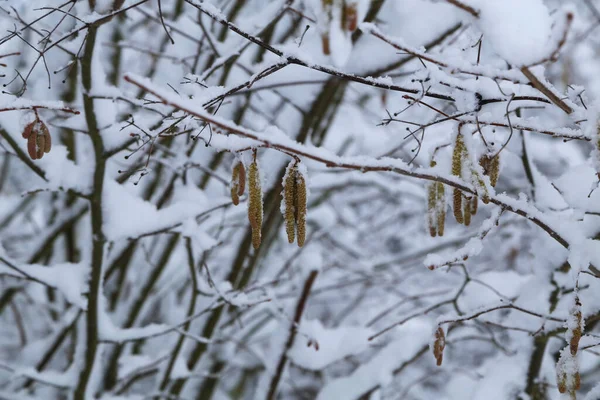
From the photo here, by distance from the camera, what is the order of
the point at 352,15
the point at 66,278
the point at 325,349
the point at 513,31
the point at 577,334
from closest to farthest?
the point at 352,15, the point at 513,31, the point at 577,334, the point at 66,278, the point at 325,349

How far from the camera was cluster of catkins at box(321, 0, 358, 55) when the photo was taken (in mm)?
684

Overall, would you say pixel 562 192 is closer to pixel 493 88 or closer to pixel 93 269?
pixel 493 88

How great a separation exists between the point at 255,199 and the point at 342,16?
412mm

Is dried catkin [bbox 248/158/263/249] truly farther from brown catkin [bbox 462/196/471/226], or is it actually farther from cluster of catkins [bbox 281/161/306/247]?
brown catkin [bbox 462/196/471/226]

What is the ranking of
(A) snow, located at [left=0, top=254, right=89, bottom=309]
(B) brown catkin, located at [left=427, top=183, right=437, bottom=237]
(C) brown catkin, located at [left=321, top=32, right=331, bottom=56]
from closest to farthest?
(C) brown catkin, located at [left=321, top=32, right=331, bottom=56] → (B) brown catkin, located at [left=427, top=183, right=437, bottom=237] → (A) snow, located at [left=0, top=254, right=89, bottom=309]

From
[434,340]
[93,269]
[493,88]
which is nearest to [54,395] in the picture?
[93,269]

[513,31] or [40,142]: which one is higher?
[513,31]

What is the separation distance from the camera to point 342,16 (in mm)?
692

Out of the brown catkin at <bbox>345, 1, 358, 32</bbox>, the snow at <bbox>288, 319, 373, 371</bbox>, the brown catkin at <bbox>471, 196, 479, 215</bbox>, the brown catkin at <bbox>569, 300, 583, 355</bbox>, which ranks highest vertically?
the brown catkin at <bbox>471, 196, 479, 215</bbox>

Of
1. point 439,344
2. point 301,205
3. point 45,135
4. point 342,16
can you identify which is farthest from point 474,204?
point 45,135

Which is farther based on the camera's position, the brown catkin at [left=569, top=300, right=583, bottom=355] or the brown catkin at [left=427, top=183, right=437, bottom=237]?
the brown catkin at [left=427, top=183, right=437, bottom=237]

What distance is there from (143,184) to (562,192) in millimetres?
2094

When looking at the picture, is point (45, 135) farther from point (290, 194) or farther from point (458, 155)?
point (458, 155)

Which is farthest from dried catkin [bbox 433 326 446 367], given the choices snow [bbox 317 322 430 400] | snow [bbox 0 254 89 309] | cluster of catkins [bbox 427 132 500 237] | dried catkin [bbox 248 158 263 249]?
snow [bbox 0 254 89 309]
